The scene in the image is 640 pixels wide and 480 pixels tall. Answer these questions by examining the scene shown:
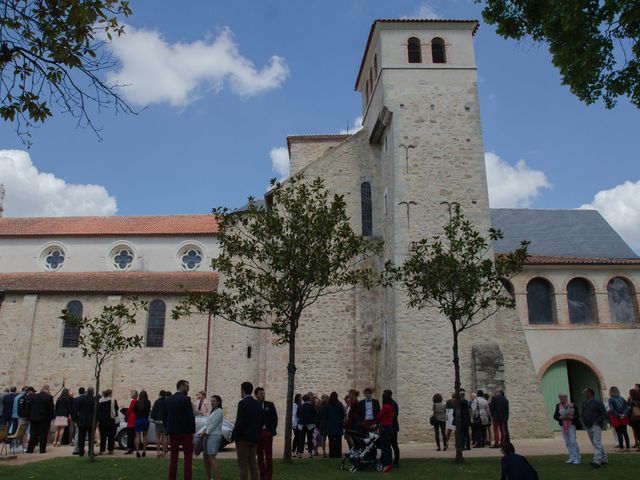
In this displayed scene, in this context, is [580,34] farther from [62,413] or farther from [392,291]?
[62,413]

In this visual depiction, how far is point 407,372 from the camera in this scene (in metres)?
18.9

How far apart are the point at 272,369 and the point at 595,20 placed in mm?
16341

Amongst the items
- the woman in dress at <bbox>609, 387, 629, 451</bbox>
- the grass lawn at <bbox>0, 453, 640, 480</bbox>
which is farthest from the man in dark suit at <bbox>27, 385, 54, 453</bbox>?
the woman in dress at <bbox>609, 387, 629, 451</bbox>

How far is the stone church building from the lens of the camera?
63.8 feet

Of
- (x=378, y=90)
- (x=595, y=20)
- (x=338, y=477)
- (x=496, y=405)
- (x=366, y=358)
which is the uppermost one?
(x=378, y=90)

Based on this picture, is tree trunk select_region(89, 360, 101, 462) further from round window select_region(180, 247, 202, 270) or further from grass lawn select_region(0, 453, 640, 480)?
round window select_region(180, 247, 202, 270)

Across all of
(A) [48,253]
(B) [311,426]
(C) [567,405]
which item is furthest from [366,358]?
(A) [48,253]

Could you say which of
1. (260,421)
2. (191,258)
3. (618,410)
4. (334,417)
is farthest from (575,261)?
(260,421)

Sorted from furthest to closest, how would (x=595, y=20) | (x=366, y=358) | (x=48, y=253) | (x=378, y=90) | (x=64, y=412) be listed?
(x=48, y=253) < (x=378, y=90) < (x=366, y=358) < (x=64, y=412) < (x=595, y=20)

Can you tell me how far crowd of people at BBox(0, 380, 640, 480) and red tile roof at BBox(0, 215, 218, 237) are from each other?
14.0 metres

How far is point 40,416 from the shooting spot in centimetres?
1446

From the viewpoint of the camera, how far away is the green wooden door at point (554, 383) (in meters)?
24.0

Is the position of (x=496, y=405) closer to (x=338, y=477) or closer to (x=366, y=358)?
(x=338, y=477)

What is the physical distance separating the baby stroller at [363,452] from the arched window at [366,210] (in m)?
12.2
